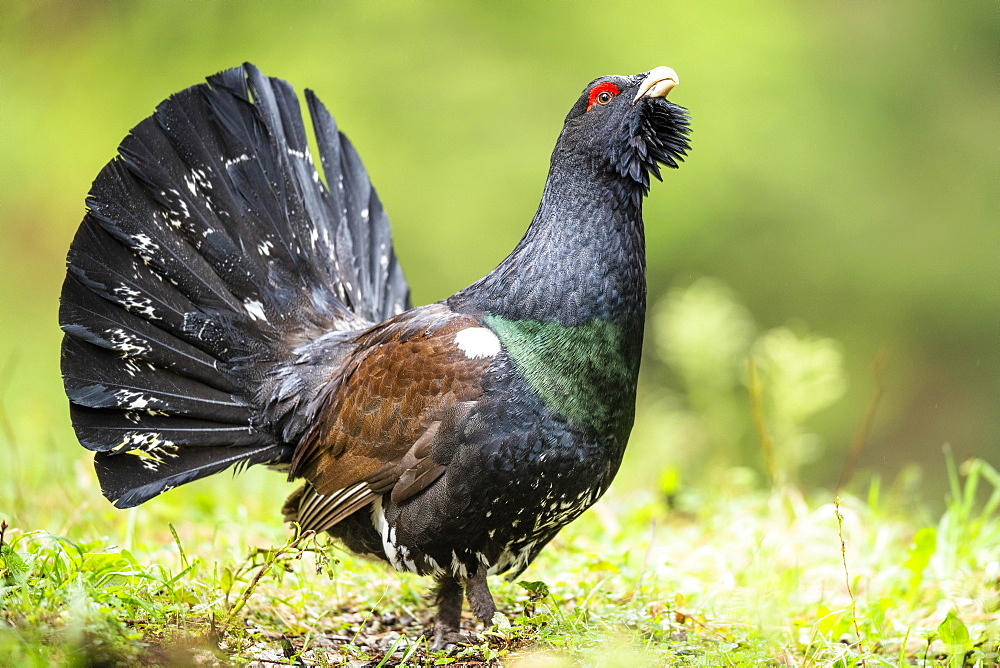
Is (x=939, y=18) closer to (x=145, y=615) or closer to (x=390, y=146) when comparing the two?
(x=390, y=146)

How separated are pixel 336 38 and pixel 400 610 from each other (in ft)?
28.7

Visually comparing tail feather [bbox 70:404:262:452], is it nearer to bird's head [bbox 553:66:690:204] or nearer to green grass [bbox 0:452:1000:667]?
green grass [bbox 0:452:1000:667]

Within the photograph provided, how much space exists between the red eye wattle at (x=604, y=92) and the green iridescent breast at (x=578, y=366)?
0.89 meters

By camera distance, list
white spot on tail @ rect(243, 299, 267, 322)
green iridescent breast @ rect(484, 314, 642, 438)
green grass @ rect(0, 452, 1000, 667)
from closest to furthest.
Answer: green grass @ rect(0, 452, 1000, 667)
green iridescent breast @ rect(484, 314, 642, 438)
white spot on tail @ rect(243, 299, 267, 322)

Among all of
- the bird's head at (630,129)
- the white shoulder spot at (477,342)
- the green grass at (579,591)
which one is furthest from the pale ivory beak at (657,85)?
the green grass at (579,591)

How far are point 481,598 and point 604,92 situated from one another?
2068mm

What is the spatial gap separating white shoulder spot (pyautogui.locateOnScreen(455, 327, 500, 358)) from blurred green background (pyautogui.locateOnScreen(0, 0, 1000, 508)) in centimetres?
670

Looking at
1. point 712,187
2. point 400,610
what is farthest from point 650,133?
point 712,187

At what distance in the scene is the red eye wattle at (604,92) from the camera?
133 inches

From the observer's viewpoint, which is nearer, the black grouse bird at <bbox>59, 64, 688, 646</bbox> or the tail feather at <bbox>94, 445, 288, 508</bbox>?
the black grouse bird at <bbox>59, 64, 688, 646</bbox>

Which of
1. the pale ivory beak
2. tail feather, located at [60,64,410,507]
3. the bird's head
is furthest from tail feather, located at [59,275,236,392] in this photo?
the pale ivory beak

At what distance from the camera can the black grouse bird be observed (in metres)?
3.14

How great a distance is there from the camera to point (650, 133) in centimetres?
336

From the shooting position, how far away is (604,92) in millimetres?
3377
